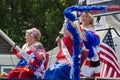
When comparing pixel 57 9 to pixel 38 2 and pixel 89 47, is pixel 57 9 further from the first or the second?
pixel 89 47

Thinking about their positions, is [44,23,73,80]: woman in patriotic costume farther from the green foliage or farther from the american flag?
the green foliage

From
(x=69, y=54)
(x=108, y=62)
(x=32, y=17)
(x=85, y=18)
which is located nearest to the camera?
(x=69, y=54)

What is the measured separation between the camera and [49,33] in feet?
72.8

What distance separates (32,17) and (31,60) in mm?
16296


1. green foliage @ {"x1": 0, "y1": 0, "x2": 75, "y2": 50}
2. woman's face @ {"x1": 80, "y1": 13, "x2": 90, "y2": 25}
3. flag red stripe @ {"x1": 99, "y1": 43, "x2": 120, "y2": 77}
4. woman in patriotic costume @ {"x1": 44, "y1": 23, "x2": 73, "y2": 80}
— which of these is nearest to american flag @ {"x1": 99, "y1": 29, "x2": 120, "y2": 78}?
flag red stripe @ {"x1": 99, "y1": 43, "x2": 120, "y2": 77}

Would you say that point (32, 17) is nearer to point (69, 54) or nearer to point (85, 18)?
point (85, 18)

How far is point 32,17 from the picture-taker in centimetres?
→ 2345

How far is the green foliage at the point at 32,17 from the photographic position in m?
22.1

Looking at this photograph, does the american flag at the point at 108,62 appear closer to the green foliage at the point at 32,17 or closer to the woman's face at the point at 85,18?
the woman's face at the point at 85,18

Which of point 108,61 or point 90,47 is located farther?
point 108,61

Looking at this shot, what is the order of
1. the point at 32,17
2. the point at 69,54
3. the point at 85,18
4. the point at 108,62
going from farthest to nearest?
the point at 32,17, the point at 108,62, the point at 85,18, the point at 69,54

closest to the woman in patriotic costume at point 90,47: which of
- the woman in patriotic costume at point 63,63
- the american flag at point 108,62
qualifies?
the woman in patriotic costume at point 63,63

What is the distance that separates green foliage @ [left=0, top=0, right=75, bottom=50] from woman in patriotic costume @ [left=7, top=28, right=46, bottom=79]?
46.1ft

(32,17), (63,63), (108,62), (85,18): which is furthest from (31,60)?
(32,17)
